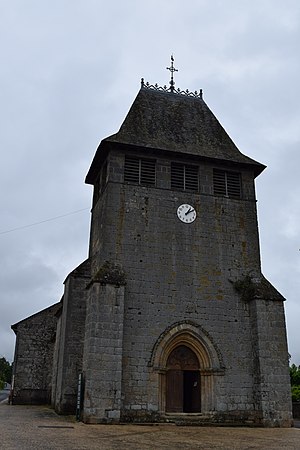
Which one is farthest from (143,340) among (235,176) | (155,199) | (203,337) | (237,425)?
(235,176)

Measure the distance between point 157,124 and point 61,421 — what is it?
12.3m

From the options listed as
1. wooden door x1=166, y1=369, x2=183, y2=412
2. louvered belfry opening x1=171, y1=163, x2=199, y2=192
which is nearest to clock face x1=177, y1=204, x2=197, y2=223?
louvered belfry opening x1=171, y1=163, x2=199, y2=192

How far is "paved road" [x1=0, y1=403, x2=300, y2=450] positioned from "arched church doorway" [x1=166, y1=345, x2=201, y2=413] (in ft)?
5.67

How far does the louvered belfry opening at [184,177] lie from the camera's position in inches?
722

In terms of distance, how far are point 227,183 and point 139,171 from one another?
3743mm

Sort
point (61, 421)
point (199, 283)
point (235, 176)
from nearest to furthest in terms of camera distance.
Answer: point (61, 421) → point (199, 283) → point (235, 176)

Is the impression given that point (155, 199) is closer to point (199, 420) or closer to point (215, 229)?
point (215, 229)

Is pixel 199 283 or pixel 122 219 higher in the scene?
pixel 122 219

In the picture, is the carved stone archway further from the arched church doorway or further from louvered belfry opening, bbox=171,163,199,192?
louvered belfry opening, bbox=171,163,199,192

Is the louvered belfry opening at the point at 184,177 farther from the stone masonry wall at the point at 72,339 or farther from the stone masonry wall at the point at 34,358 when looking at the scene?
the stone masonry wall at the point at 34,358

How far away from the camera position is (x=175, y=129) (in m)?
20.1

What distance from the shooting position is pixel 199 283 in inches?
670

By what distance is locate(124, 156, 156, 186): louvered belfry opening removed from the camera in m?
17.9

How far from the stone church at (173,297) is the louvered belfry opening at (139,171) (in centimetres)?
4
